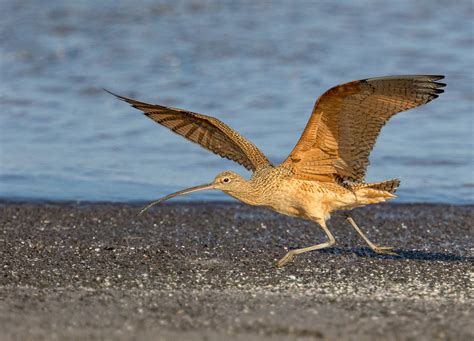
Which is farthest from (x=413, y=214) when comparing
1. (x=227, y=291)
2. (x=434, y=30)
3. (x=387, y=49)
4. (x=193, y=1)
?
(x=193, y=1)

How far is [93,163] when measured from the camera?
1311 centimetres

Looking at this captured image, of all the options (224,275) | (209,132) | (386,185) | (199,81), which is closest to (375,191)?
(386,185)

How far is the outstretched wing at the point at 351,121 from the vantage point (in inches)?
314

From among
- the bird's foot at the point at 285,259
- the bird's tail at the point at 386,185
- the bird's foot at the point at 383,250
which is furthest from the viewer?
the bird's foot at the point at 383,250

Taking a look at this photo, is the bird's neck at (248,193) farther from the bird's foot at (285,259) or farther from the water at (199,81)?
the water at (199,81)

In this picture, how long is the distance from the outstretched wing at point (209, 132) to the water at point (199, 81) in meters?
2.48

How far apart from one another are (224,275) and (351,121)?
1456 millimetres

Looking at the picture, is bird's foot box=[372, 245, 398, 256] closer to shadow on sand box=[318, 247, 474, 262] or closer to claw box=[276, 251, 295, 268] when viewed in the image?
A: shadow on sand box=[318, 247, 474, 262]

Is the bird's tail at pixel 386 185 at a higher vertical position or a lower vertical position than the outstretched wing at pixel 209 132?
lower

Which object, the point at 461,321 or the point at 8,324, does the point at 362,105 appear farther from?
the point at 8,324

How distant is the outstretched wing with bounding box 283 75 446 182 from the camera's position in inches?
314

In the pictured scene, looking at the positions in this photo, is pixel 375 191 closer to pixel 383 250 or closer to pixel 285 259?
pixel 383 250

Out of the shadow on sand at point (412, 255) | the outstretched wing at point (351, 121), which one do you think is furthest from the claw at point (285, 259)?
the shadow on sand at point (412, 255)

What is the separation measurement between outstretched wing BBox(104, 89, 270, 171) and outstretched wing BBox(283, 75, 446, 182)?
447 millimetres
